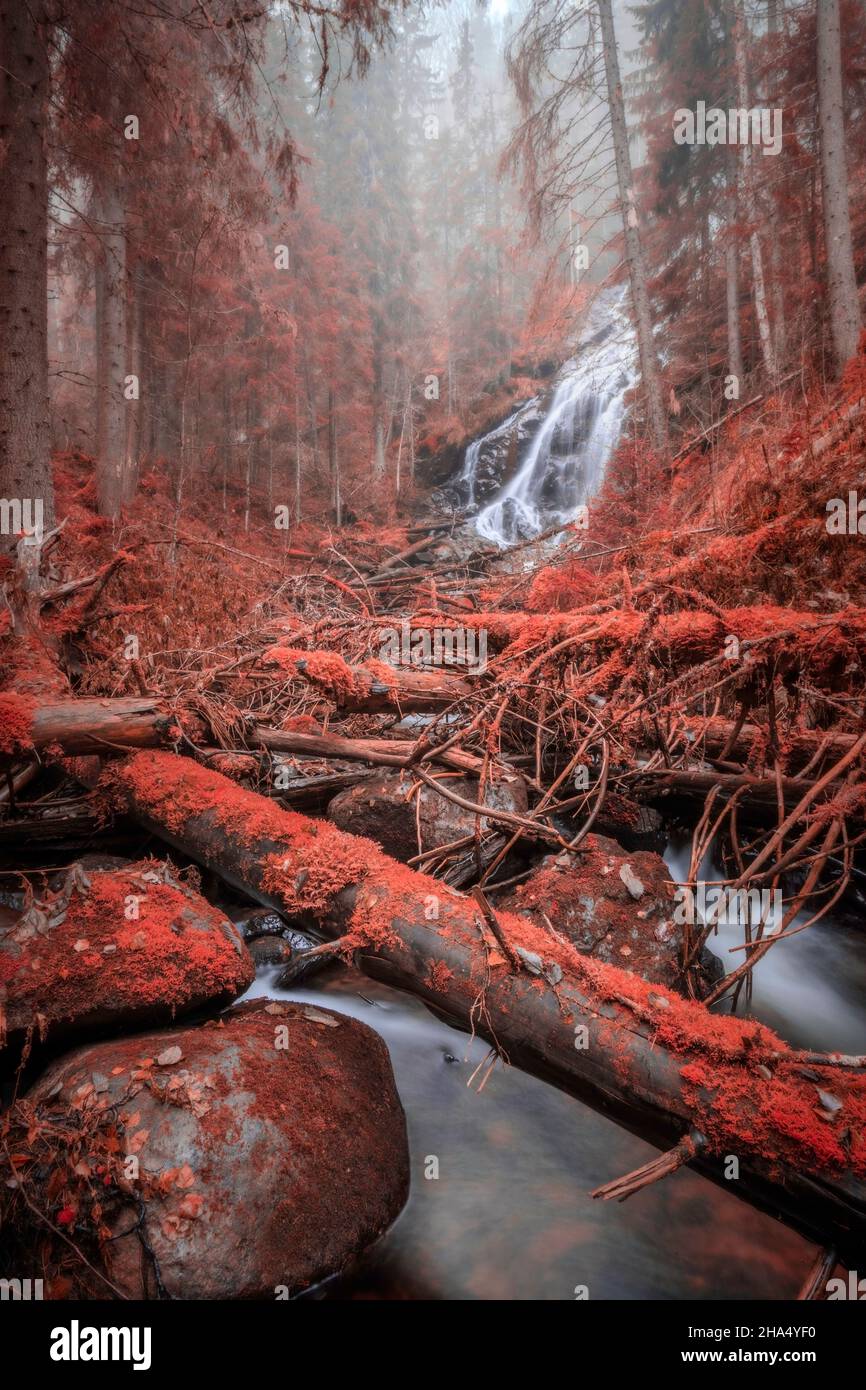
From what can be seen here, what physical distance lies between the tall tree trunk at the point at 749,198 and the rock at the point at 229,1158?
14.9 meters

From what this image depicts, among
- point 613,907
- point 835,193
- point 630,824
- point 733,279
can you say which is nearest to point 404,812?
point 613,907

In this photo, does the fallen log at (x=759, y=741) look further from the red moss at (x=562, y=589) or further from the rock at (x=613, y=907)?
the red moss at (x=562, y=589)

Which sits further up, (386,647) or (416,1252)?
(386,647)

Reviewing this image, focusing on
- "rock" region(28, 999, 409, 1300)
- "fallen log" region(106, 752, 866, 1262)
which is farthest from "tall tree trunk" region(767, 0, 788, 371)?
"rock" region(28, 999, 409, 1300)

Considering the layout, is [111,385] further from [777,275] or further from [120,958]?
[777,275]

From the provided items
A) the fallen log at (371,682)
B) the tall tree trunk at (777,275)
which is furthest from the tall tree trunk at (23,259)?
the tall tree trunk at (777,275)

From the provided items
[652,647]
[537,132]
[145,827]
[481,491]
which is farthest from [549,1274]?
[481,491]

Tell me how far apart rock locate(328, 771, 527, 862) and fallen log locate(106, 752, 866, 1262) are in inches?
41.9

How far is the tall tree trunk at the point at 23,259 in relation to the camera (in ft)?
21.0

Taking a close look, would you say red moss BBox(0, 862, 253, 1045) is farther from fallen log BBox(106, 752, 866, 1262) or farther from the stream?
the stream

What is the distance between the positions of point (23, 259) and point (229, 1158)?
28.2ft

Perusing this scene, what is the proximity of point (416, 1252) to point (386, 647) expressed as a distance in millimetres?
4108

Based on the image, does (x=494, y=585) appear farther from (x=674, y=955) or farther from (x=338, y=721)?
(x=674, y=955)

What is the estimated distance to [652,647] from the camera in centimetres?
340
